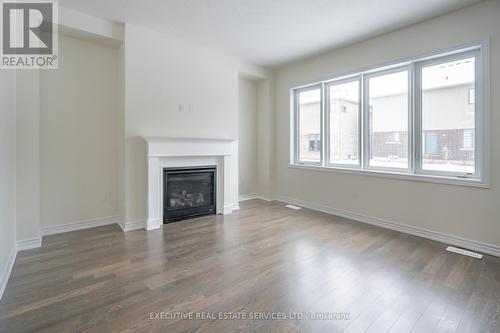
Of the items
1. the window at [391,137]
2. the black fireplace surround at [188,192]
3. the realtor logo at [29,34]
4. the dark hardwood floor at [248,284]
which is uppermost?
the realtor logo at [29,34]

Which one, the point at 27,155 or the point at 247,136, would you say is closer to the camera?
the point at 27,155

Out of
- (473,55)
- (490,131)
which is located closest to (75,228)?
(490,131)

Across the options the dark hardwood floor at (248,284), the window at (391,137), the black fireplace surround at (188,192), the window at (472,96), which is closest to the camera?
the dark hardwood floor at (248,284)

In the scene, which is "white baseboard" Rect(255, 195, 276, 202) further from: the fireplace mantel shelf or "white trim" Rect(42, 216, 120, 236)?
"white trim" Rect(42, 216, 120, 236)

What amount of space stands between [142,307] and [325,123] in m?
4.03

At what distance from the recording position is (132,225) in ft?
11.4

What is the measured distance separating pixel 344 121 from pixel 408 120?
1054mm

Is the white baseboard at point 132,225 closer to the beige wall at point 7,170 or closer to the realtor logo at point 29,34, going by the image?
the beige wall at point 7,170

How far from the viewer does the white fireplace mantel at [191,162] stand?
352 centimetres

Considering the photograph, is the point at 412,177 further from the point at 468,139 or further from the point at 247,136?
the point at 247,136

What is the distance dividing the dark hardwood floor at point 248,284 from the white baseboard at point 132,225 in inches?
5.1

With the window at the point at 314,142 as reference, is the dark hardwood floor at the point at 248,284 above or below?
below

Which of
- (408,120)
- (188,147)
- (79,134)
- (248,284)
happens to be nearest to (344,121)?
(408,120)

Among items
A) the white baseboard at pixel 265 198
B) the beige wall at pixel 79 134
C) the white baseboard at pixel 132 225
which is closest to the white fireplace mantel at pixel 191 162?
the white baseboard at pixel 132 225
